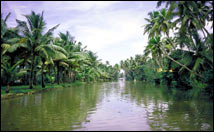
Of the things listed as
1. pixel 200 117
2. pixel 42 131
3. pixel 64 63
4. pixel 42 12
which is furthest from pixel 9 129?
pixel 64 63

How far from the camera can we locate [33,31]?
2006 cm

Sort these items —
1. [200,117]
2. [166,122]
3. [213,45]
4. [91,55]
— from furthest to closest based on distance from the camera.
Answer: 1. [91,55]
2. [213,45]
3. [200,117]
4. [166,122]

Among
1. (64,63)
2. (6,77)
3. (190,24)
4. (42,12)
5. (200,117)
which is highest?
(42,12)

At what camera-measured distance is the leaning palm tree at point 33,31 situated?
783 inches

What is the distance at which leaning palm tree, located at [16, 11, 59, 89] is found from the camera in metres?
19.9

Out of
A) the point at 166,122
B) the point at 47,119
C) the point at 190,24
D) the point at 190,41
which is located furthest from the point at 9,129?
the point at 190,24

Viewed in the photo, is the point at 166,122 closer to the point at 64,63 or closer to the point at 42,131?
the point at 42,131

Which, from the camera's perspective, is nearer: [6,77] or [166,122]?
[166,122]

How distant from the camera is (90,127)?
6176 mm

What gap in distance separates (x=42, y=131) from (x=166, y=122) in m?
4.23

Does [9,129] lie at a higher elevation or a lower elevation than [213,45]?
lower

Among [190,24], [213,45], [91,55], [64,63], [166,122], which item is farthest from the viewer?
[91,55]

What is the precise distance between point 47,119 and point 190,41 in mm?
14163

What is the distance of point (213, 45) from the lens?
1441 centimetres
